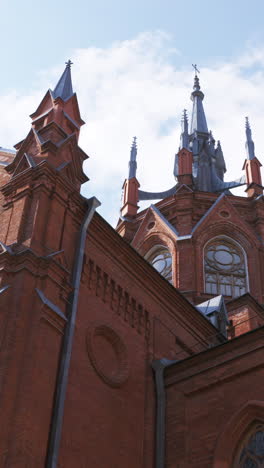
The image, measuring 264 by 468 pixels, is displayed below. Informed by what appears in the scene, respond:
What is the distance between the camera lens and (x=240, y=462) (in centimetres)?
1266

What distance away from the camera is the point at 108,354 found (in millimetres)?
14117

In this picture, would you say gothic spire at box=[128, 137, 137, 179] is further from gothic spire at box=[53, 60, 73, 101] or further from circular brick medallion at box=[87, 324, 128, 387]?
circular brick medallion at box=[87, 324, 128, 387]

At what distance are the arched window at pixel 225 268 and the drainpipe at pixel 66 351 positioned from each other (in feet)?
44.2

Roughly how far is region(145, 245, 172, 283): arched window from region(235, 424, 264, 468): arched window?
1488 centimetres

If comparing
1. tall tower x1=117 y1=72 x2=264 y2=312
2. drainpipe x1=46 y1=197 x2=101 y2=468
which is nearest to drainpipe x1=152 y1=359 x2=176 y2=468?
drainpipe x1=46 y1=197 x2=101 y2=468

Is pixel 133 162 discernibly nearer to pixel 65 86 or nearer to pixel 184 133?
Answer: pixel 184 133

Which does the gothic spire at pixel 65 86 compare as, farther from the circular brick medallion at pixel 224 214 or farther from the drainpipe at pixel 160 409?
the circular brick medallion at pixel 224 214

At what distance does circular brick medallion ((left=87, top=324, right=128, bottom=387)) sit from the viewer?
13359mm

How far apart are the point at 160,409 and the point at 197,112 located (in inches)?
1197

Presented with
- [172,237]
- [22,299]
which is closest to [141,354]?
[22,299]

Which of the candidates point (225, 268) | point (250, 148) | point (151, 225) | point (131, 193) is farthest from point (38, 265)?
point (250, 148)

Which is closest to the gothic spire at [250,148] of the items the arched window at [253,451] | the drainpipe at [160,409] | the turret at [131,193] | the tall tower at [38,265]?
the turret at [131,193]

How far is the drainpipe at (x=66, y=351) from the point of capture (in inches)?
425

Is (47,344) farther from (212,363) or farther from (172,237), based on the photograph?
(172,237)
